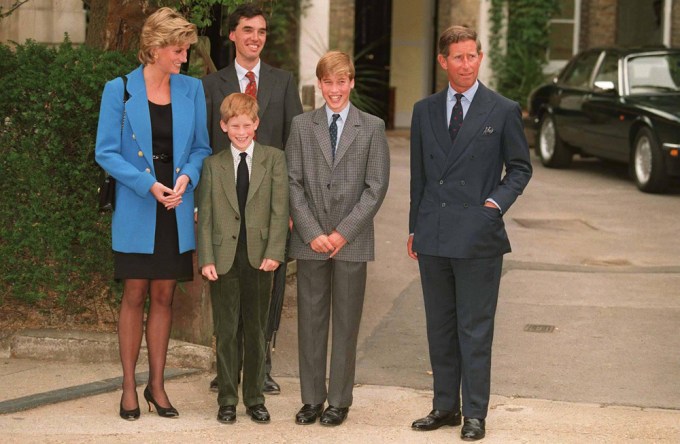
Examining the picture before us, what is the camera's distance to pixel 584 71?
18.4 m

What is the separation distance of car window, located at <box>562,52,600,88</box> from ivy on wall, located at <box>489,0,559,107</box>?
167 inches

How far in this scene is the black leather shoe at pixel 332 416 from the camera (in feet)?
21.6

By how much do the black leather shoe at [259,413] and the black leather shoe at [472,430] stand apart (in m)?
0.95

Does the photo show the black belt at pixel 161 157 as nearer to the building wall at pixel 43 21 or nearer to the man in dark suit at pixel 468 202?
the man in dark suit at pixel 468 202

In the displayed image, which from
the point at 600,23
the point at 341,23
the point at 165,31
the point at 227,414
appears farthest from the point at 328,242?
the point at 600,23

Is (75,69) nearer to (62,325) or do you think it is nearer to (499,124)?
(62,325)

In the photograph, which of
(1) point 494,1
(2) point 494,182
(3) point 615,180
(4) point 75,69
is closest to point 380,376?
Result: (2) point 494,182

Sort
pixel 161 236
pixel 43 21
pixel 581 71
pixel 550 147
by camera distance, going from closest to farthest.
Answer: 1. pixel 161 236
2. pixel 43 21
3. pixel 581 71
4. pixel 550 147

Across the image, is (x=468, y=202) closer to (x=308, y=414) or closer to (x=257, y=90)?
(x=308, y=414)

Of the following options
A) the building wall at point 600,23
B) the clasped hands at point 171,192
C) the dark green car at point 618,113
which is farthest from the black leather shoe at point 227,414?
the building wall at point 600,23

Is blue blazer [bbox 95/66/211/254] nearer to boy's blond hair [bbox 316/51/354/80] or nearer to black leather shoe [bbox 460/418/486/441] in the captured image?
boy's blond hair [bbox 316/51/354/80]

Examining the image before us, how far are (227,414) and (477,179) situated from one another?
1641 mm

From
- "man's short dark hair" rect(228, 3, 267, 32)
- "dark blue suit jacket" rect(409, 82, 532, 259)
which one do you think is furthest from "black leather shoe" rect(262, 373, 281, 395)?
"man's short dark hair" rect(228, 3, 267, 32)

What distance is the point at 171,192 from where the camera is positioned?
651 cm
